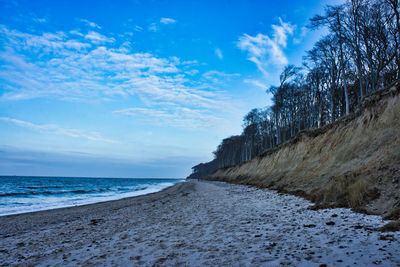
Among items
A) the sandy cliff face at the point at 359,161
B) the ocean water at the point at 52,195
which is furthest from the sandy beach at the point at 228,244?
the ocean water at the point at 52,195

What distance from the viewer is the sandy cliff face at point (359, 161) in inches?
268

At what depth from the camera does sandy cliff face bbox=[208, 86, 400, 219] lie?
268 inches

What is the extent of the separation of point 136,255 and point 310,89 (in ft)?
104

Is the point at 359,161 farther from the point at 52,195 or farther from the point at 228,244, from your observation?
the point at 52,195

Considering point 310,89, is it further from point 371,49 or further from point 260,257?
point 260,257

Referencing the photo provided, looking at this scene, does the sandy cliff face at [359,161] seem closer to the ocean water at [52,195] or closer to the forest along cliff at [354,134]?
the forest along cliff at [354,134]

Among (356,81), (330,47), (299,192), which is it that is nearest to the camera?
(299,192)

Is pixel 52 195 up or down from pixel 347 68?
down

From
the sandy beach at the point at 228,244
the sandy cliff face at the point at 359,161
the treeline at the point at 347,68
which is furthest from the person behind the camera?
the treeline at the point at 347,68

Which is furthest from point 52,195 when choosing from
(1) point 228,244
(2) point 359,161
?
(2) point 359,161

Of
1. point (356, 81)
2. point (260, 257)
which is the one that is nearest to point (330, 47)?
point (356, 81)

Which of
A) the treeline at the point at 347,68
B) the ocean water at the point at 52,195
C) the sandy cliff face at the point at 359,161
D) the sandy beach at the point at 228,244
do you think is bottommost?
the ocean water at the point at 52,195

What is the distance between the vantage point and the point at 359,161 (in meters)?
9.96

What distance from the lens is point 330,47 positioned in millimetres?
21500
